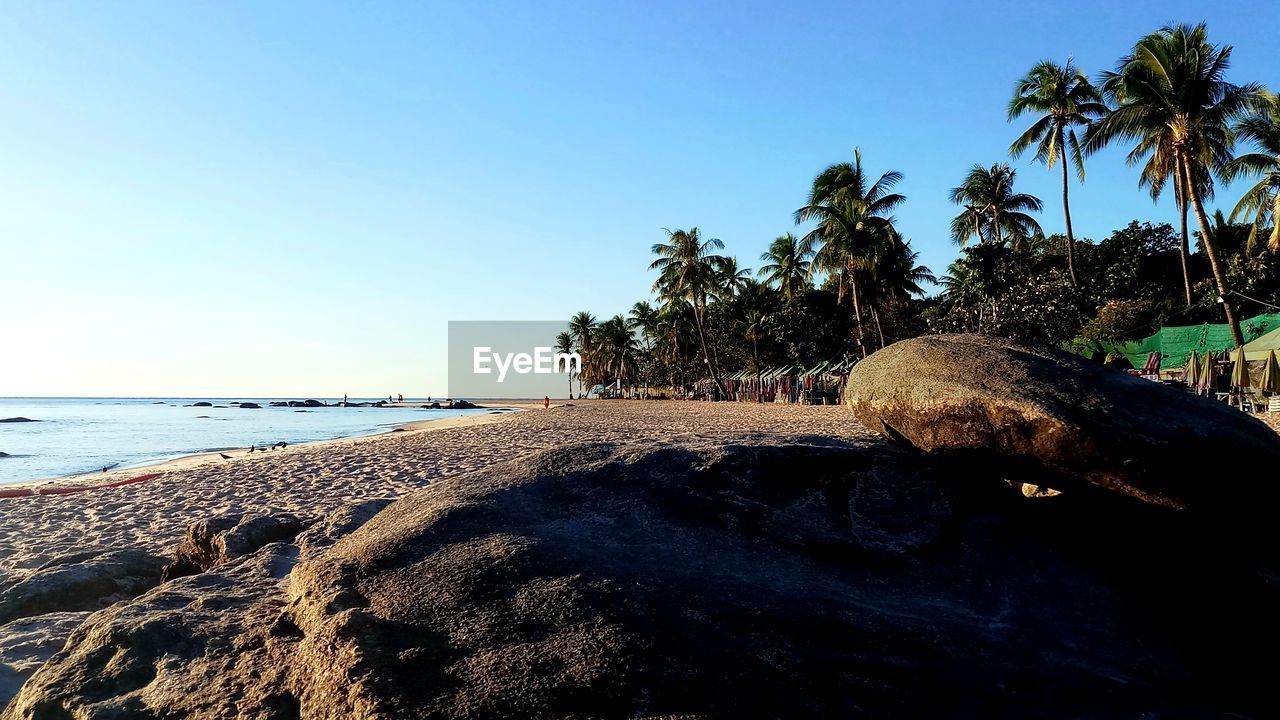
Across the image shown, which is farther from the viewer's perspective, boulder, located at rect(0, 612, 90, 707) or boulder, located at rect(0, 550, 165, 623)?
boulder, located at rect(0, 550, 165, 623)

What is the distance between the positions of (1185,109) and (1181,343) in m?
9.22

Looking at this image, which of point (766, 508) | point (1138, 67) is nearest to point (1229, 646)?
point (766, 508)

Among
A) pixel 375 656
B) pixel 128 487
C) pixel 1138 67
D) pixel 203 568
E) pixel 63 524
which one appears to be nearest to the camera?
pixel 375 656

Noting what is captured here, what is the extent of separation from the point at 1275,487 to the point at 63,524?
35.4 ft

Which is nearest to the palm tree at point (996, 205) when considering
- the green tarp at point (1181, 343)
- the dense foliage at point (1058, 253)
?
the dense foliage at point (1058, 253)

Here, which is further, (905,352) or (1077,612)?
(905,352)

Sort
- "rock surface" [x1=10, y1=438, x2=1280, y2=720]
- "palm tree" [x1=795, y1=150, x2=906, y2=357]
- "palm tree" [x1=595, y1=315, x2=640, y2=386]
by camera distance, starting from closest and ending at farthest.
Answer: "rock surface" [x1=10, y1=438, x2=1280, y2=720] → "palm tree" [x1=795, y1=150, x2=906, y2=357] → "palm tree" [x1=595, y1=315, x2=640, y2=386]

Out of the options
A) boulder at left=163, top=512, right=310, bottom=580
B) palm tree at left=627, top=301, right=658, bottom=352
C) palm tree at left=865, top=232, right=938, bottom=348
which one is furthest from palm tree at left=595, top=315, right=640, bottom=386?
boulder at left=163, top=512, right=310, bottom=580

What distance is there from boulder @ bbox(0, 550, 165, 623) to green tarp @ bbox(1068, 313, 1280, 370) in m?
28.0

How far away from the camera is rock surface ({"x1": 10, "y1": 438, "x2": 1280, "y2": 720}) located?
7.51 ft

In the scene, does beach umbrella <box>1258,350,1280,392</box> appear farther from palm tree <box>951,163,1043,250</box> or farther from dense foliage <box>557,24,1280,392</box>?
palm tree <box>951,163,1043,250</box>

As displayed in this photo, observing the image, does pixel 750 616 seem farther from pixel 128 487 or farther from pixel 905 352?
pixel 128 487

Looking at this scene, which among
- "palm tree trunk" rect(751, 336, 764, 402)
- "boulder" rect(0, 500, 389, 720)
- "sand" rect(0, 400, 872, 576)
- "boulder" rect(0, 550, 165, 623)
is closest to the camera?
"boulder" rect(0, 500, 389, 720)

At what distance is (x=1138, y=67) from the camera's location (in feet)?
71.6
